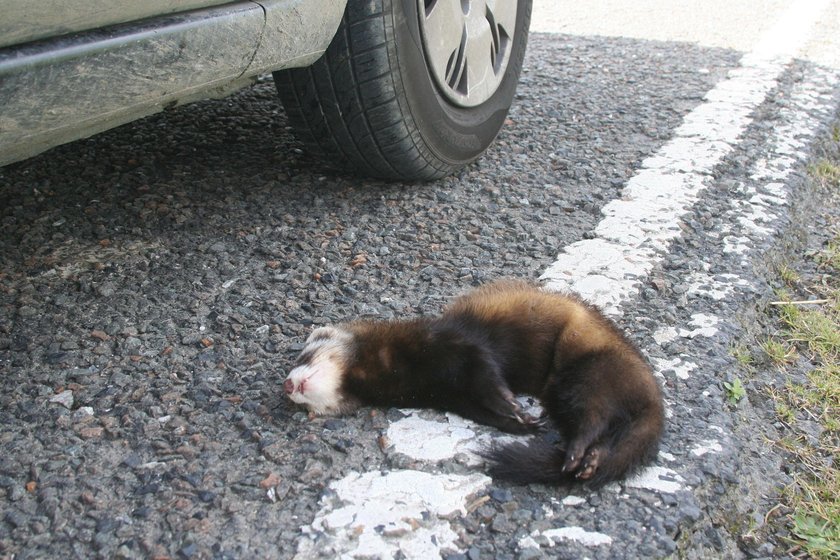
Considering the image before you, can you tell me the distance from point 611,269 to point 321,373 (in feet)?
3.96

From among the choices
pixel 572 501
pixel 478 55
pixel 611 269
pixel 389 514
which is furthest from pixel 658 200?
pixel 389 514

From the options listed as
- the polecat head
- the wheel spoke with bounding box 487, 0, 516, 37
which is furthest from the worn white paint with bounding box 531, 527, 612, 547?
the wheel spoke with bounding box 487, 0, 516, 37

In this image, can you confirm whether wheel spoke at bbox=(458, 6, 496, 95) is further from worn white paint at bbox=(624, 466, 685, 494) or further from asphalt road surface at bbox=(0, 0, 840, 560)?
worn white paint at bbox=(624, 466, 685, 494)

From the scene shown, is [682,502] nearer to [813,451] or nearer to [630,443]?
[630,443]

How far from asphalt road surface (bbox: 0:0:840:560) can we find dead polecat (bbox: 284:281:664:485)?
0.07 metres

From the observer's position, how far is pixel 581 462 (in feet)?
6.87

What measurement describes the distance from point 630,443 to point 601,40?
4720 millimetres

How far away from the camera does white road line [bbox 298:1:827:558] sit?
6.22ft

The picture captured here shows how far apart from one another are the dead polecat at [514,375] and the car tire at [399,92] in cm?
90

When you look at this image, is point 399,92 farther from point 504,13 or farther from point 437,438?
point 437,438

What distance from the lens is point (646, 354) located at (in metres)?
2.60

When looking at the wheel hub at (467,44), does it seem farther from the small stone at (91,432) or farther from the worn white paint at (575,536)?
the worn white paint at (575,536)

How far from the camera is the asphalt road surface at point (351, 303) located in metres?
1.95

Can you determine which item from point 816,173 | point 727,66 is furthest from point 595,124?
point 727,66
